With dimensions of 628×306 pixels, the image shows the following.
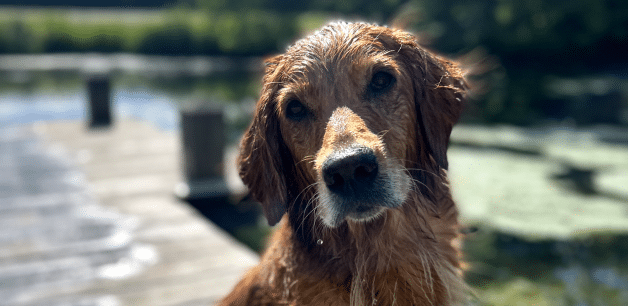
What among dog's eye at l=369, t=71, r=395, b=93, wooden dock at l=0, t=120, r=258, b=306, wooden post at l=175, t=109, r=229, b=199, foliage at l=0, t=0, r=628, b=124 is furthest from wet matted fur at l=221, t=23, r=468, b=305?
foliage at l=0, t=0, r=628, b=124

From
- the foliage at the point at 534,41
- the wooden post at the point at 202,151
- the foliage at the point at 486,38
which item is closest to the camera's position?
the wooden post at the point at 202,151

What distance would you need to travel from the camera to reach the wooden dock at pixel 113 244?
421 centimetres

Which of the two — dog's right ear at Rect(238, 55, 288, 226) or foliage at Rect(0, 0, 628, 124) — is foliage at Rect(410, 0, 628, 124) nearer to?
foliage at Rect(0, 0, 628, 124)

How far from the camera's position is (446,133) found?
7.94ft

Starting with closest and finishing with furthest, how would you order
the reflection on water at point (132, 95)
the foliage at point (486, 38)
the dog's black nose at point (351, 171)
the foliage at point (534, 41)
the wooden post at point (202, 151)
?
the dog's black nose at point (351, 171), the wooden post at point (202, 151), the reflection on water at point (132, 95), the foliage at point (486, 38), the foliage at point (534, 41)

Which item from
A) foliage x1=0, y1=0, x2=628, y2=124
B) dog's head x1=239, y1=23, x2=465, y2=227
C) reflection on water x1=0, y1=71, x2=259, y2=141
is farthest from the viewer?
foliage x1=0, y1=0, x2=628, y2=124

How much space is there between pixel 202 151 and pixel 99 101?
15.1 ft

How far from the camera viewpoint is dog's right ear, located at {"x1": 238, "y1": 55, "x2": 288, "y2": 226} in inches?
99.2

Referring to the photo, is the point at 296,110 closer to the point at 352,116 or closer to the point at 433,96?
the point at 352,116

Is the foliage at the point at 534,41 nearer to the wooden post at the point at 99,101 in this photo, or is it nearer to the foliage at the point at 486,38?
the foliage at the point at 486,38

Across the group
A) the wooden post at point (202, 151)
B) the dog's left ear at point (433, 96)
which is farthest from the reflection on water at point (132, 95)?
the dog's left ear at point (433, 96)

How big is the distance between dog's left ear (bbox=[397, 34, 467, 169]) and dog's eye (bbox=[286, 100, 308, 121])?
497 millimetres

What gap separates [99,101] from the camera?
35.6 feet

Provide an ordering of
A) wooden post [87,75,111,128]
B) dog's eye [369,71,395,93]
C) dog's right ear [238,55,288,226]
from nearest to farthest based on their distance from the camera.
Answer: dog's eye [369,71,395,93] → dog's right ear [238,55,288,226] → wooden post [87,75,111,128]
